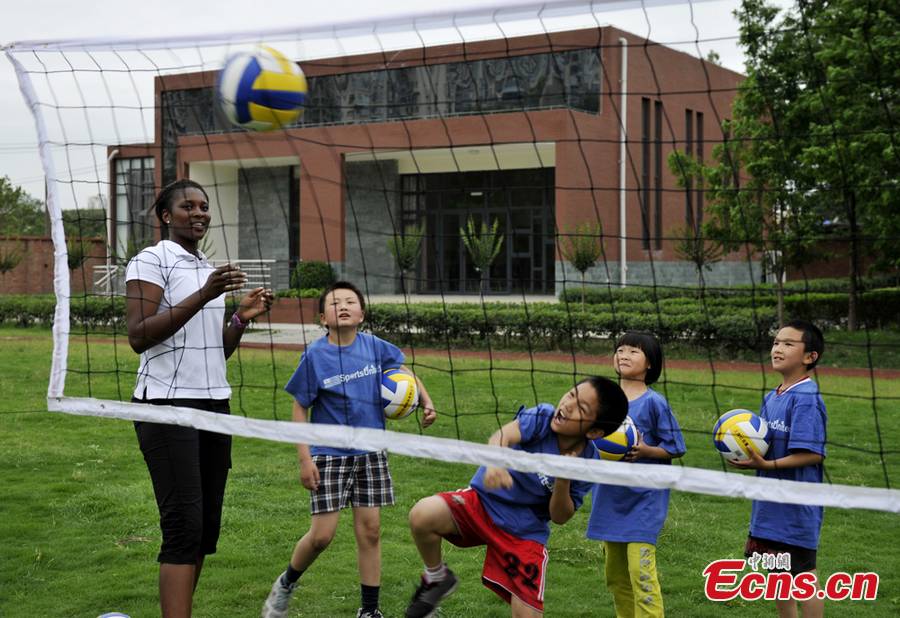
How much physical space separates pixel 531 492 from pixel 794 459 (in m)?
0.99

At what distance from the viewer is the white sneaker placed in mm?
4258

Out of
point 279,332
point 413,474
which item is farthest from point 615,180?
point 413,474

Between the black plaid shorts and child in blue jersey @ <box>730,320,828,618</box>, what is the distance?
59.0 inches

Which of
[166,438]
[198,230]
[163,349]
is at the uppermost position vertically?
[198,230]

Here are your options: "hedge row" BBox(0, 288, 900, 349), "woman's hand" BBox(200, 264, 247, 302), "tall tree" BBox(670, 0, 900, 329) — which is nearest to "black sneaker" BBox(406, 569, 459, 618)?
"woman's hand" BBox(200, 264, 247, 302)

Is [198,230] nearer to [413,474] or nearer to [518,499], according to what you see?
[518,499]

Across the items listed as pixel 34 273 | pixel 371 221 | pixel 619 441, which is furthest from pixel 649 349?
pixel 34 273

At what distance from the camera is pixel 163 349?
150 inches

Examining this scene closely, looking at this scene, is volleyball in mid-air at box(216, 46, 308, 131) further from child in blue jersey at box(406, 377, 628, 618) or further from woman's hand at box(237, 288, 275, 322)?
child in blue jersey at box(406, 377, 628, 618)

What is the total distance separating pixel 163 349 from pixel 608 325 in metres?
12.2

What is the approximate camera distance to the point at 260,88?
4227 millimetres

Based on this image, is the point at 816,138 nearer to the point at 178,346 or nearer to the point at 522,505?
the point at 522,505

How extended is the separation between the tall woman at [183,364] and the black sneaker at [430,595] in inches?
33.6

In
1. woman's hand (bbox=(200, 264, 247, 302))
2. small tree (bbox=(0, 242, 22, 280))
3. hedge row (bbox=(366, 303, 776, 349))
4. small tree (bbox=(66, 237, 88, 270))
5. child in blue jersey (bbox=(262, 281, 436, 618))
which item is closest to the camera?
woman's hand (bbox=(200, 264, 247, 302))
